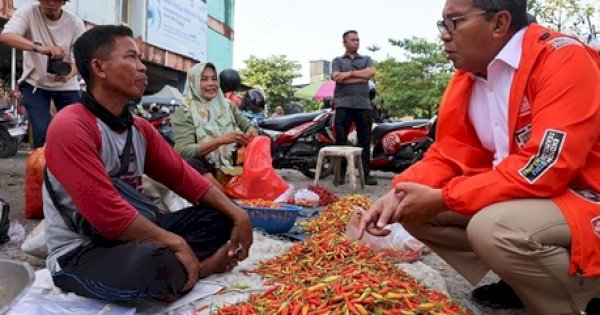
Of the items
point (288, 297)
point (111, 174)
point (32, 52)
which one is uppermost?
point (32, 52)

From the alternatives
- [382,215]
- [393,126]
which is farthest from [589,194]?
[393,126]

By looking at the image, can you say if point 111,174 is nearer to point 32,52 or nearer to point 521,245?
point 521,245

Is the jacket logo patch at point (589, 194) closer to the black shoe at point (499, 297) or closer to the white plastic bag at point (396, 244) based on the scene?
the black shoe at point (499, 297)

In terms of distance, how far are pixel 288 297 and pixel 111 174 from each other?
0.91m

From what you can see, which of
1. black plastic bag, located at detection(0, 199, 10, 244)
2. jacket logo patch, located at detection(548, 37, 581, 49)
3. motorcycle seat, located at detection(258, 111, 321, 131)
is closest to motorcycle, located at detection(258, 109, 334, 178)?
motorcycle seat, located at detection(258, 111, 321, 131)

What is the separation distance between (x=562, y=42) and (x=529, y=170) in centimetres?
50

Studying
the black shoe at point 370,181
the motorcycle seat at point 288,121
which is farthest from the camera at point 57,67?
the black shoe at point 370,181

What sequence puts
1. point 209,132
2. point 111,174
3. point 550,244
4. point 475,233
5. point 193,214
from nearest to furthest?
point 550,244 < point 475,233 < point 111,174 < point 193,214 < point 209,132

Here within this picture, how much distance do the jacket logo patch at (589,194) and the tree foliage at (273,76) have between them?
91.1 ft

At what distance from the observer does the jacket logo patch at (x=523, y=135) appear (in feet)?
6.52

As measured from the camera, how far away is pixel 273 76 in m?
30.5

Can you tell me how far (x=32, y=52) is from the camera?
374cm

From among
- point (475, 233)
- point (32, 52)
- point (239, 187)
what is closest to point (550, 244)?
point (475, 233)

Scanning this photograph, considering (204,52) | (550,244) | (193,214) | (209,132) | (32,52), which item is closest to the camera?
(550,244)
